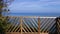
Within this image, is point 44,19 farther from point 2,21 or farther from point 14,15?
point 2,21

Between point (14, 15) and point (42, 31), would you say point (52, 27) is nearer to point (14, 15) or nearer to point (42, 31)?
point (42, 31)

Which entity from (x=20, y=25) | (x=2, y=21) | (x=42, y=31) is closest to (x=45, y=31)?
(x=42, y=31)

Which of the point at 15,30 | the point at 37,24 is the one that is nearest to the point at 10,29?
the point at 15,30

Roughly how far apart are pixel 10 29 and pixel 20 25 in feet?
2.24

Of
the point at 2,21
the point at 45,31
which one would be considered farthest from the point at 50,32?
the point at 2,21

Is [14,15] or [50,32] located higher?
[14,15]

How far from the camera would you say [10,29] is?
13047 mm

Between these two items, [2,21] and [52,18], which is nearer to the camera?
[2,21]

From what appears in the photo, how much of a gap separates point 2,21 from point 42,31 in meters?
3.05

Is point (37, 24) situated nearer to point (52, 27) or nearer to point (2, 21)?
point (52, 27)

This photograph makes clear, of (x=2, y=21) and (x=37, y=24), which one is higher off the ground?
(x=2, y=21)

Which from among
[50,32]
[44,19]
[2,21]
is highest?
[2,21]

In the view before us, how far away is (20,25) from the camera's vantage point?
507 inches

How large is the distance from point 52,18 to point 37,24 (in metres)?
0.96
